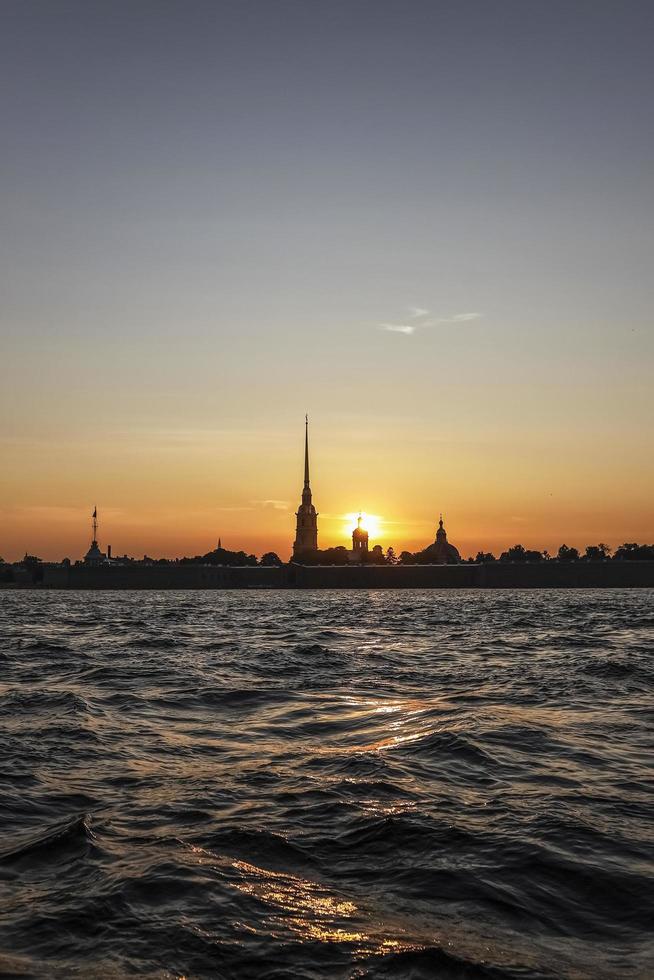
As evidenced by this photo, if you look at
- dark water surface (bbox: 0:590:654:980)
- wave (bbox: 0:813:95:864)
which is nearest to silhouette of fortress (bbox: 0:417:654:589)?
dark water surface (bbox: 0:590:654:980)

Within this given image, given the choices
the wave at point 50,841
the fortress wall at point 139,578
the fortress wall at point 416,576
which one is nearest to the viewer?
the wave at point 50,841

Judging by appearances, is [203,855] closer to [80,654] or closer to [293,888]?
[293,888]

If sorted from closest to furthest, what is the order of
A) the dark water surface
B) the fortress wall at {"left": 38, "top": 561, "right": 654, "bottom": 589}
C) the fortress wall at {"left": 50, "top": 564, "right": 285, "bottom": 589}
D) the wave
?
1. the dark water surface
2. the wave
3. the fortress wall at {"left": 38, "top": 561, "right": 654, "bottom": 589}
4. the fortress wall at {"left": 50, "top": 564, "right": 285, "bottom": 589}

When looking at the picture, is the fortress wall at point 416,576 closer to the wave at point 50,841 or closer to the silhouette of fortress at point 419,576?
the silhouette of fortress at point 419,576

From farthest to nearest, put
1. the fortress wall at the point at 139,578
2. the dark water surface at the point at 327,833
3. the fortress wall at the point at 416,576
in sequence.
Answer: the fortress wall at the point at 139,578
the fortress wall at the point at 416,576
the dark water surface at the point at 327,833

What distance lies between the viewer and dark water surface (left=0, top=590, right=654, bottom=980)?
5.52m

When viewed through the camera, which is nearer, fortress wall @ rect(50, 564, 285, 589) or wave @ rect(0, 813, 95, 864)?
wave @ rect(0, 813, 95, 864)

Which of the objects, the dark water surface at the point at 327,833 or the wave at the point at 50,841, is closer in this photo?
the dark water surface at the point at 327,833

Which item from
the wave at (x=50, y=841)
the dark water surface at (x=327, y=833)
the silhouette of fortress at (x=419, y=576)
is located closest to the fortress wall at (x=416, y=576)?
the silhouette of fortress at (x=419, y=576)

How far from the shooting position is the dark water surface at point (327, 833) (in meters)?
5.52

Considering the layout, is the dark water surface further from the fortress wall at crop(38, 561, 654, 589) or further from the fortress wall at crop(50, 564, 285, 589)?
the fortress wall at crop(50, 564, 285, 589)

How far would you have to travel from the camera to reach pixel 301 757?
11.3m

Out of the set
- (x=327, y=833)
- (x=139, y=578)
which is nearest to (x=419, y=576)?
(x=139, y=578)

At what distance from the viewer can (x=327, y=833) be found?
26.3ft
